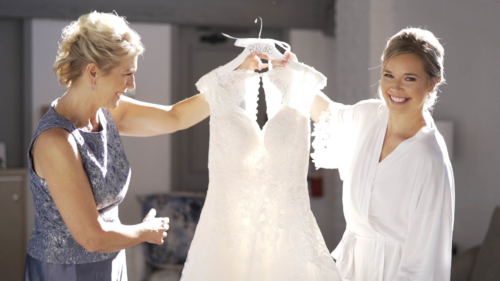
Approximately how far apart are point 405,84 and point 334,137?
A: 376 millimetres

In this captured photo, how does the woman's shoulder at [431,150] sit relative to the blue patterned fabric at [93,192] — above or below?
above

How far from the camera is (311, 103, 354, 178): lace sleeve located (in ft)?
6.08

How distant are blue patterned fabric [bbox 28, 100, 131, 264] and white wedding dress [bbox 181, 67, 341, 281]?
1.02ft

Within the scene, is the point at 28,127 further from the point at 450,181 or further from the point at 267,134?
the point at 450,181

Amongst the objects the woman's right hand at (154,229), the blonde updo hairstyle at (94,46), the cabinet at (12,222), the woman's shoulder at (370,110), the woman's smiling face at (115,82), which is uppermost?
the blonde updo hairstyle at (94,46)

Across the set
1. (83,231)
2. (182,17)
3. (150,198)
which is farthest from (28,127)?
(83,231)

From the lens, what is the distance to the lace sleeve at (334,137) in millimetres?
1854

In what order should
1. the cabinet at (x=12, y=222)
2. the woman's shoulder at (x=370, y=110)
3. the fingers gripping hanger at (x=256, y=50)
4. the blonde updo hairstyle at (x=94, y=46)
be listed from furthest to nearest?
the cabinet at (x=12, y=222) < the woman's shoulder at (x=370, y=110) < the fingers gripping hanger at (x=256, y=50) < the blonde updo hairstyle at (x=94, y=46)

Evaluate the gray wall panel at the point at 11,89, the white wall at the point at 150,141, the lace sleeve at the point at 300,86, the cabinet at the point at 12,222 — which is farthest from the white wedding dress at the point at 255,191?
the gray wall panel at the point at 11,89

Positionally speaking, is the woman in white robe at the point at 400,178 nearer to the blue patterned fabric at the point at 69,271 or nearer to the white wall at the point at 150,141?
the blue patterned fabric at the point at 69,271

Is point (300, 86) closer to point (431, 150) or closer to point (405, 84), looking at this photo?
point (405, 84)

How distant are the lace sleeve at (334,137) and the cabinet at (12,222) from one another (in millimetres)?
2667

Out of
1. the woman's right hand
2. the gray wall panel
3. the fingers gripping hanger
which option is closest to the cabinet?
the gray wall panel

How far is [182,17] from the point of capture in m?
4.32
